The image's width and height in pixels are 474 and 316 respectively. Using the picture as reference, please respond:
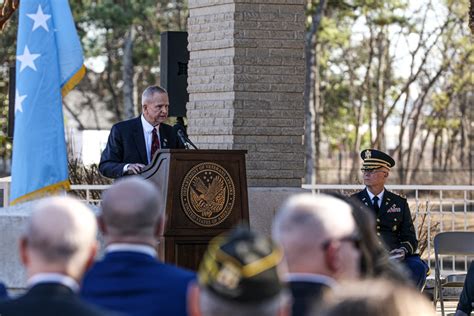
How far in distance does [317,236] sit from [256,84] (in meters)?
6.71

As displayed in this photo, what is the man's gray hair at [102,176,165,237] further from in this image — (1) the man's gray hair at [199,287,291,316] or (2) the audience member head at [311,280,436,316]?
(2) the audience member head at [311,280,436,316]

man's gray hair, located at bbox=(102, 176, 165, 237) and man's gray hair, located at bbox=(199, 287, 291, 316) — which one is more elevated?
man's gray hair, located at bbox=(102, 176, 165, 237)

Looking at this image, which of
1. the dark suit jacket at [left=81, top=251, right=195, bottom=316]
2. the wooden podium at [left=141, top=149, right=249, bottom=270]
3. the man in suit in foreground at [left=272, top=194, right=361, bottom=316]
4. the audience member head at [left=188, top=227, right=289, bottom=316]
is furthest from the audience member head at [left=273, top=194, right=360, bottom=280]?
the wooden podium at [left=141, top=149, right=249, bottom=270]

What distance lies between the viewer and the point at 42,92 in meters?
7.55

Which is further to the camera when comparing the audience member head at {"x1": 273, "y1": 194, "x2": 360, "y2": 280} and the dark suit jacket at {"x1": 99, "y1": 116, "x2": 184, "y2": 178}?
the dark suit jacket at {"x1": 99, "y1": 116, "x2": 184, "y2": 178}

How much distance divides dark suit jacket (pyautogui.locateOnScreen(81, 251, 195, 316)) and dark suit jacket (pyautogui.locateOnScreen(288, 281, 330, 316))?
1.22ft

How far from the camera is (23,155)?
7.45 metres

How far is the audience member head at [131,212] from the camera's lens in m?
3.74

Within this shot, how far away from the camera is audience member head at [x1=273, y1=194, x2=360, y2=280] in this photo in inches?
131

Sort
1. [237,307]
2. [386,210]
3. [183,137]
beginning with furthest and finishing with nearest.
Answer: [386,210]
[183,137]
[237,307]

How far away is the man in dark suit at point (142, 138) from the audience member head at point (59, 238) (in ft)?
→ 15.6

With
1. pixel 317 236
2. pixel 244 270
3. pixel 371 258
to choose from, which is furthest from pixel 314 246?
pixel 371 258

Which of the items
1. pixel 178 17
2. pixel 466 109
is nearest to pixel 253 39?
pixel 178 17

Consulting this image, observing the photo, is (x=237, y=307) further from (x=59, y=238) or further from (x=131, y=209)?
(x=131, y=209)
